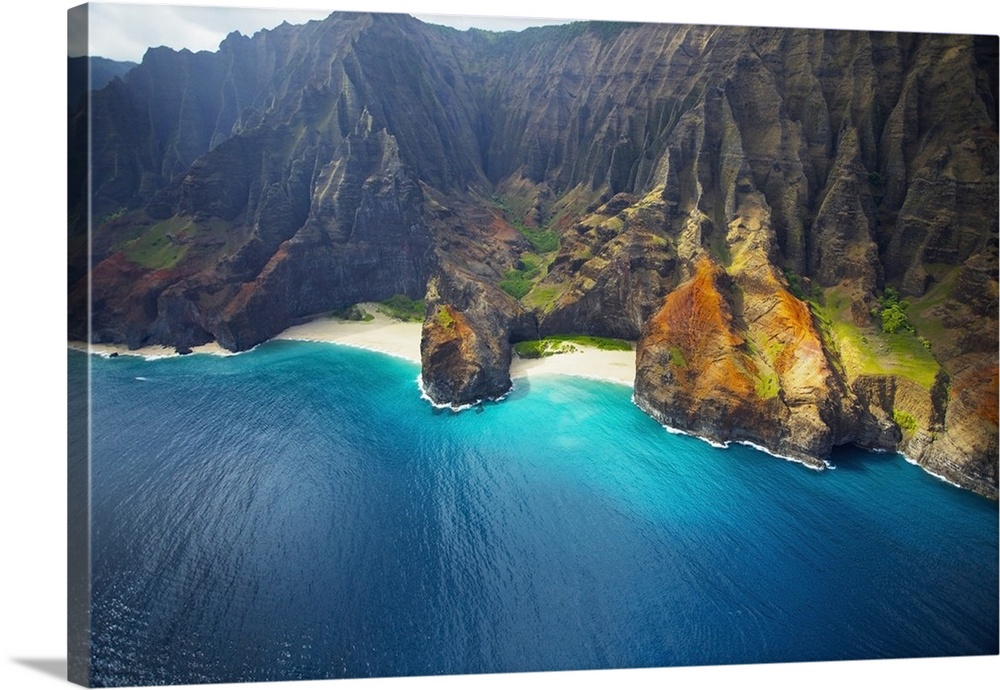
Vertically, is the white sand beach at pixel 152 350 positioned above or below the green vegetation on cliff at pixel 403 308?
below

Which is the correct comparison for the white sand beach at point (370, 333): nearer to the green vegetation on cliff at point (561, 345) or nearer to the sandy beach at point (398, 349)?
the sandy beach at point (398, 349)

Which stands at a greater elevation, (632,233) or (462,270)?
(632,233)

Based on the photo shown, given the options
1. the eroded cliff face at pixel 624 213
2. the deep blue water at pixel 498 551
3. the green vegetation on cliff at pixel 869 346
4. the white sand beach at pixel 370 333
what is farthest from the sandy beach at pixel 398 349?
the green vegetation on cliff at pixel 869 346

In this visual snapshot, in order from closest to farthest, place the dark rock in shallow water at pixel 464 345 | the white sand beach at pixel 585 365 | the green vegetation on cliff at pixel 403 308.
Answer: the dark rock in shallow water at pixel 464 345
the white sand beach at pixel 585 365
the green vegetation on cliff at pixel 403 308

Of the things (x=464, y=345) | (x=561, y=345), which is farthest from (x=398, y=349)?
(x=561, y=345)

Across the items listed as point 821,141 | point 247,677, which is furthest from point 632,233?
point 247,677

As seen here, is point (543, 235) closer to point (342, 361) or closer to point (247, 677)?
point (342, 361)

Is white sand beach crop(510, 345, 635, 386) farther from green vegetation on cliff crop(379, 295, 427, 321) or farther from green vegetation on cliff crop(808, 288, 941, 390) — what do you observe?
green vegetation on cliff crop(379, 295, 427, 321)
